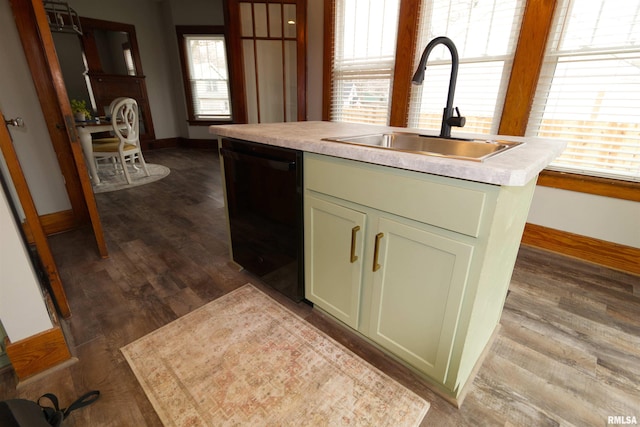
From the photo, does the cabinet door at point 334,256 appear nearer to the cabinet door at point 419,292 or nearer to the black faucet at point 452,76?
the cabinet door at point 419,292

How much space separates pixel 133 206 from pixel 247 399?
2.85 metres

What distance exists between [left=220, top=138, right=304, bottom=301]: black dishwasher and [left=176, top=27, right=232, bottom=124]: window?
5.16m

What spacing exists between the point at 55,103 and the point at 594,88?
157 inches

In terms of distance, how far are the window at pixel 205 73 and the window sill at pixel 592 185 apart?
5.76m

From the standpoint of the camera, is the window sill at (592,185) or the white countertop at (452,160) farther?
the window sill at (592,185)

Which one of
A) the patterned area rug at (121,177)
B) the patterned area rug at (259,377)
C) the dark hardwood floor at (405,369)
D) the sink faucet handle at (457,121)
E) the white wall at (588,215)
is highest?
the sink faucet handle at (457,121)

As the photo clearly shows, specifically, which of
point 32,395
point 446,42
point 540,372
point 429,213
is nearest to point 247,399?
point 32,395

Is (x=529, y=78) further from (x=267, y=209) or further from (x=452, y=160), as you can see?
(x=267, y=209)

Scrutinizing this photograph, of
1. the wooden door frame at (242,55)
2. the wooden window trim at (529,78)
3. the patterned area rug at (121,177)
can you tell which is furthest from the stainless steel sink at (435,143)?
the patterned area rug at (121,177)

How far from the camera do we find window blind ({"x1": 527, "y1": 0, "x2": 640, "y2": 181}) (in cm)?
194

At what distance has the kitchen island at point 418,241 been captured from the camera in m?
0.92

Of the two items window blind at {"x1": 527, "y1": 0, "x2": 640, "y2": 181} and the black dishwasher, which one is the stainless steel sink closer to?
the black dishwasher

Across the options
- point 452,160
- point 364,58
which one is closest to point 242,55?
point 364,58

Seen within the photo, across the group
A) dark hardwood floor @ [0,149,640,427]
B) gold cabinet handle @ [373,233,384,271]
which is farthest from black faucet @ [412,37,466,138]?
dark hardwood floor @ [0,149,640,427]
